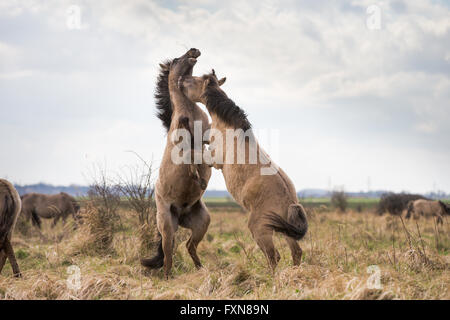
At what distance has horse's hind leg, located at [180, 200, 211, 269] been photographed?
6434mm

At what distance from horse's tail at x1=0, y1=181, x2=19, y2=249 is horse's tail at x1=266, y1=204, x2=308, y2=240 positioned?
400cm

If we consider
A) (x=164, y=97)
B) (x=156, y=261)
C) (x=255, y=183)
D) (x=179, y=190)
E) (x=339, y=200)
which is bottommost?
(x=339, y=200)

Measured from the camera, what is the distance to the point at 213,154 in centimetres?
558

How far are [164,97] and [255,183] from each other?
118 inches

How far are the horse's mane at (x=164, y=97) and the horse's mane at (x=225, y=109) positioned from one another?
159 centimetres

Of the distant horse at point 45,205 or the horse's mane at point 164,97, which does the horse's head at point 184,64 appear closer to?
the horse's mane at point 164,97

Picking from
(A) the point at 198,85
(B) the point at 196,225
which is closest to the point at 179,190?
(B) the point at 196,225

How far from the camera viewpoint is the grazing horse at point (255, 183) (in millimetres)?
4738

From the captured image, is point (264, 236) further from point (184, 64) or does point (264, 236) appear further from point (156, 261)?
point (184, 64)

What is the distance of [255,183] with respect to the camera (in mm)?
4969

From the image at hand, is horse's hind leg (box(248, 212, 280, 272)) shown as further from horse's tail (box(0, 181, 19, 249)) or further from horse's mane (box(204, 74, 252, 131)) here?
horse's tail (box(0, 181, 19, 249))
